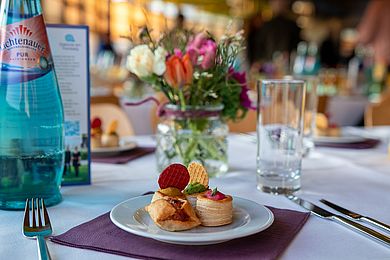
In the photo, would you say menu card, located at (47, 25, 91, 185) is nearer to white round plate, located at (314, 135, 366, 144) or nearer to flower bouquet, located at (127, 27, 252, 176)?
flower bouquet, located at (127, 27, 252, 176)

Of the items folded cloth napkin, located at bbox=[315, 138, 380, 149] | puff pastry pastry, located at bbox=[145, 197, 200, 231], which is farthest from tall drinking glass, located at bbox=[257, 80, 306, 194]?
folded cloth napkin, located at bbox=[315, 138, 380, 149]

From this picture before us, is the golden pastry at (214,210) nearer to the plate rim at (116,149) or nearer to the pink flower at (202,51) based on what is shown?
the pink flower at (202,51)

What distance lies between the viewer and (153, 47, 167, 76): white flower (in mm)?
1021

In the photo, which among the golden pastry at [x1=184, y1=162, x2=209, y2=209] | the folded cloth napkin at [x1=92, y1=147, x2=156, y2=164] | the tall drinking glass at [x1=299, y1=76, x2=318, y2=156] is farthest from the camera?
the tall drinking glass at [x1=299, y1=76, x2=318, y2=156]

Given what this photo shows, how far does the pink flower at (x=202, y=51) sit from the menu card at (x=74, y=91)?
220 mm

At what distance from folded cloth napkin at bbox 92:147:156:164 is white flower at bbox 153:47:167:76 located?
0.96ft

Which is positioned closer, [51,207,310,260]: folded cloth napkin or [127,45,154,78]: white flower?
[51,207,310,260]: folded cloth napkin

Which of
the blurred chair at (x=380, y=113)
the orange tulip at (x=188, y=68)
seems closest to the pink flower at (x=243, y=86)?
the orange tulip at (x=188, y=68)

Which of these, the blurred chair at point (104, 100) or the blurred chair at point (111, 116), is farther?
the blurred chair at point (104, 100)

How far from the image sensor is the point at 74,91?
100 centimetres

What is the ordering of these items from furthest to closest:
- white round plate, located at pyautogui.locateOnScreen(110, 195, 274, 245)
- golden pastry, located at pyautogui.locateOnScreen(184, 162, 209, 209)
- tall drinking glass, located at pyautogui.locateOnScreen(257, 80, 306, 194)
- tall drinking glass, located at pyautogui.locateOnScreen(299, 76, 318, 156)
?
tall drinking glass, located at pyautogui.locateOnScreen(299, 76, 318, 156) < tall drinking glass, located at pyautogui.locateOnScreen(257, 80, 306, 194) < golden pastry, located at pyautogui.locateOnScreen(184, 162, 209, 209) < white round plate, located at pyautogui.locateOnScreen(110, 195, 274, 245)

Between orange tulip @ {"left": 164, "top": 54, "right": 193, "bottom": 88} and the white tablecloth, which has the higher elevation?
orange tulip @ {"left": 164, "top": 54, "right": 193, "bottom": 88}

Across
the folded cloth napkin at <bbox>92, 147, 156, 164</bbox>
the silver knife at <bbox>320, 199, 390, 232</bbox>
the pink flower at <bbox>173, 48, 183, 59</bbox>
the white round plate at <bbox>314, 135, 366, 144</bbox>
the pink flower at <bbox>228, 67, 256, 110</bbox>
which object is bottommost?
the silver knife at <bbox>320, 199, 390, 232</bbox>

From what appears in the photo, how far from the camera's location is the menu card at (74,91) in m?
0.98
